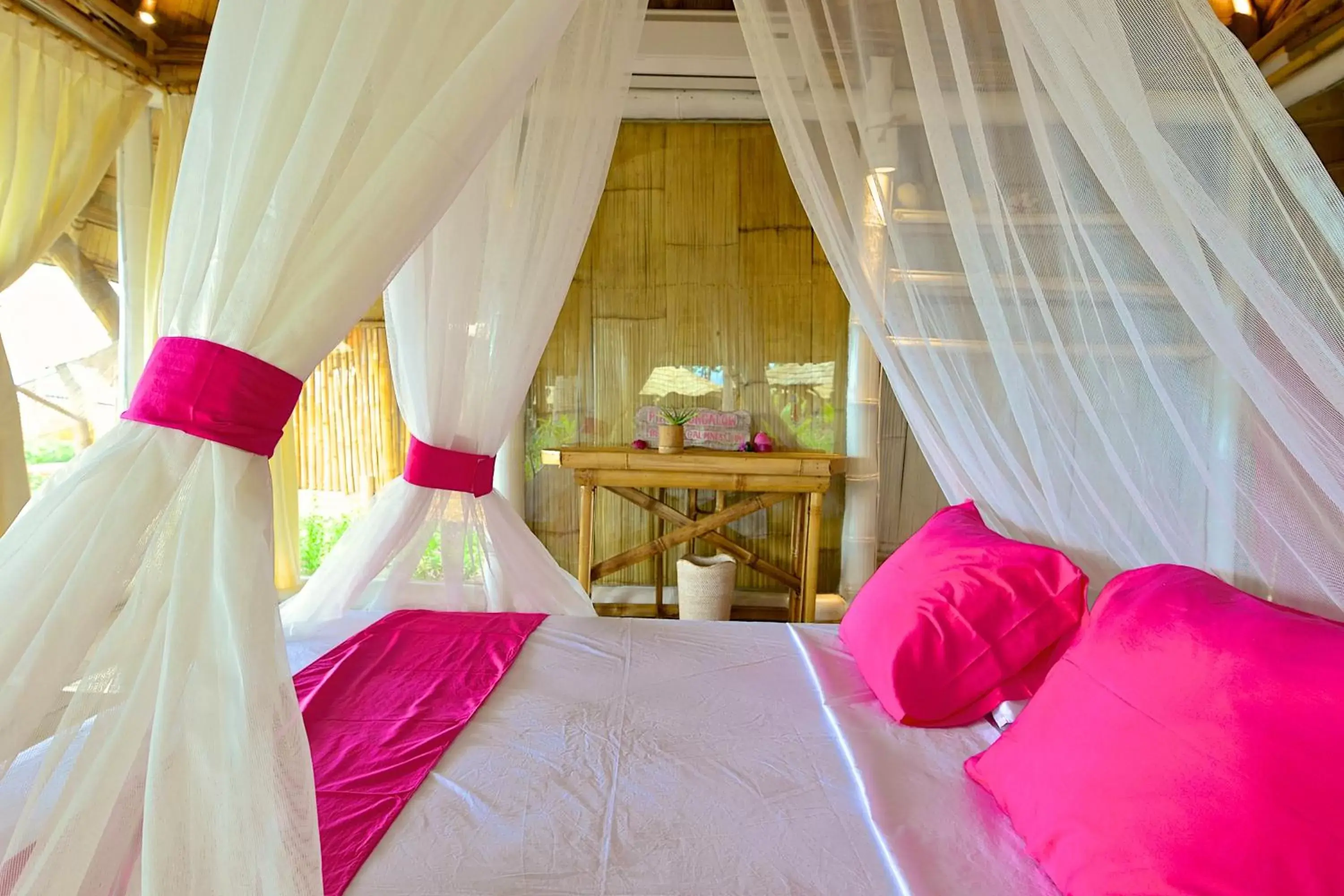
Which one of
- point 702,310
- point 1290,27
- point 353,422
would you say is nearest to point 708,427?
point 702,310

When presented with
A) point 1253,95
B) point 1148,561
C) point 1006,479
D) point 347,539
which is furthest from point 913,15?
point 347,539

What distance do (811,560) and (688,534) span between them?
1.79 ft

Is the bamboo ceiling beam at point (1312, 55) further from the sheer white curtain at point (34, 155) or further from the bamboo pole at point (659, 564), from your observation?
the sheer white curtain at point (34, 155)

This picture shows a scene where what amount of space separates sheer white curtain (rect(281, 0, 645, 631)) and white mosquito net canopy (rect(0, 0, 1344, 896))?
868mm

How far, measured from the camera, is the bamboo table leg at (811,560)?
10.8 ft

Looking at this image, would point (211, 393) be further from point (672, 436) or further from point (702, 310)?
point (702, 310)

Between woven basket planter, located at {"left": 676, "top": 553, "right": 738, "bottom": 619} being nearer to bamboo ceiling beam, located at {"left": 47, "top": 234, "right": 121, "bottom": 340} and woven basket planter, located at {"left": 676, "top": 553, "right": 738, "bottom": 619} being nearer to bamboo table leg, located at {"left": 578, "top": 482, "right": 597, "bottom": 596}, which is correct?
bamboo table leg, located at {"left": 578, "top": 482, "right": 597, "bottom": 596}

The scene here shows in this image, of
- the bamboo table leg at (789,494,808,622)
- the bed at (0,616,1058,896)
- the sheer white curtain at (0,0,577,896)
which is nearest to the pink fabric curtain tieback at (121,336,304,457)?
the sheer white curtain at (0,0,577,896)

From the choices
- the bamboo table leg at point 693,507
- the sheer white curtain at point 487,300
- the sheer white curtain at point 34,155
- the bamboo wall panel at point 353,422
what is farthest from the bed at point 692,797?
the bamboo wall panel at point 353,422

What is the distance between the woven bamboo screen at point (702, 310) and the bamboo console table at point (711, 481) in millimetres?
307

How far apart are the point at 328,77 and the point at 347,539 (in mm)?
1461

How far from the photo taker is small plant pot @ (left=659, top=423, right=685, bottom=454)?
3.44 metres

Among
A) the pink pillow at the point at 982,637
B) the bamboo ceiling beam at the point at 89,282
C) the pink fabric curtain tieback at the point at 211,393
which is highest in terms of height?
the bamboo ceiling beam at the point at 89,282

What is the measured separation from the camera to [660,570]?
3.67 meters
